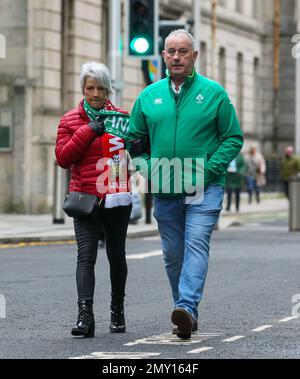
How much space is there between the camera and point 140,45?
853 inches

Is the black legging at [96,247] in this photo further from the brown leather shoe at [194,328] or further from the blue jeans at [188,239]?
the brown leather shoe at [194,328]

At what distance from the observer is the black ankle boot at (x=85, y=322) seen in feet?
30.6

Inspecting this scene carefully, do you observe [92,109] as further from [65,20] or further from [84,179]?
[65,20]

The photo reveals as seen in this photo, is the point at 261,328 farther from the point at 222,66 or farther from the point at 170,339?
the point at 222,66

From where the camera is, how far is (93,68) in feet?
31.0

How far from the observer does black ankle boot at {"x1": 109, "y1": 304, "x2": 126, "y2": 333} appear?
970cm

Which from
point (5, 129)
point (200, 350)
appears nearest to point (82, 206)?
point (200, 350)

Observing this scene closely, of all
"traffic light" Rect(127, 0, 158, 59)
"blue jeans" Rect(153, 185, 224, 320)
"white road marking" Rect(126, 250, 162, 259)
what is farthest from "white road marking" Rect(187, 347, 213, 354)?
"traffic light" Rect(127, 0, 158, 59)

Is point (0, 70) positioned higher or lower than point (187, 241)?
higher

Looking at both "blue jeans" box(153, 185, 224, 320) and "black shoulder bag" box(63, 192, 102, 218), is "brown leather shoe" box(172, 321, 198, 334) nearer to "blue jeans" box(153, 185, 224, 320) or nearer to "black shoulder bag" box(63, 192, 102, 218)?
"blue jeans" box(153, 185, 224, 320)

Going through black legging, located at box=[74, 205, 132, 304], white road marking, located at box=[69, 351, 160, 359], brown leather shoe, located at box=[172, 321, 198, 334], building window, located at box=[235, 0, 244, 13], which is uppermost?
building window, located at box=[235, 0, 244, 13]
